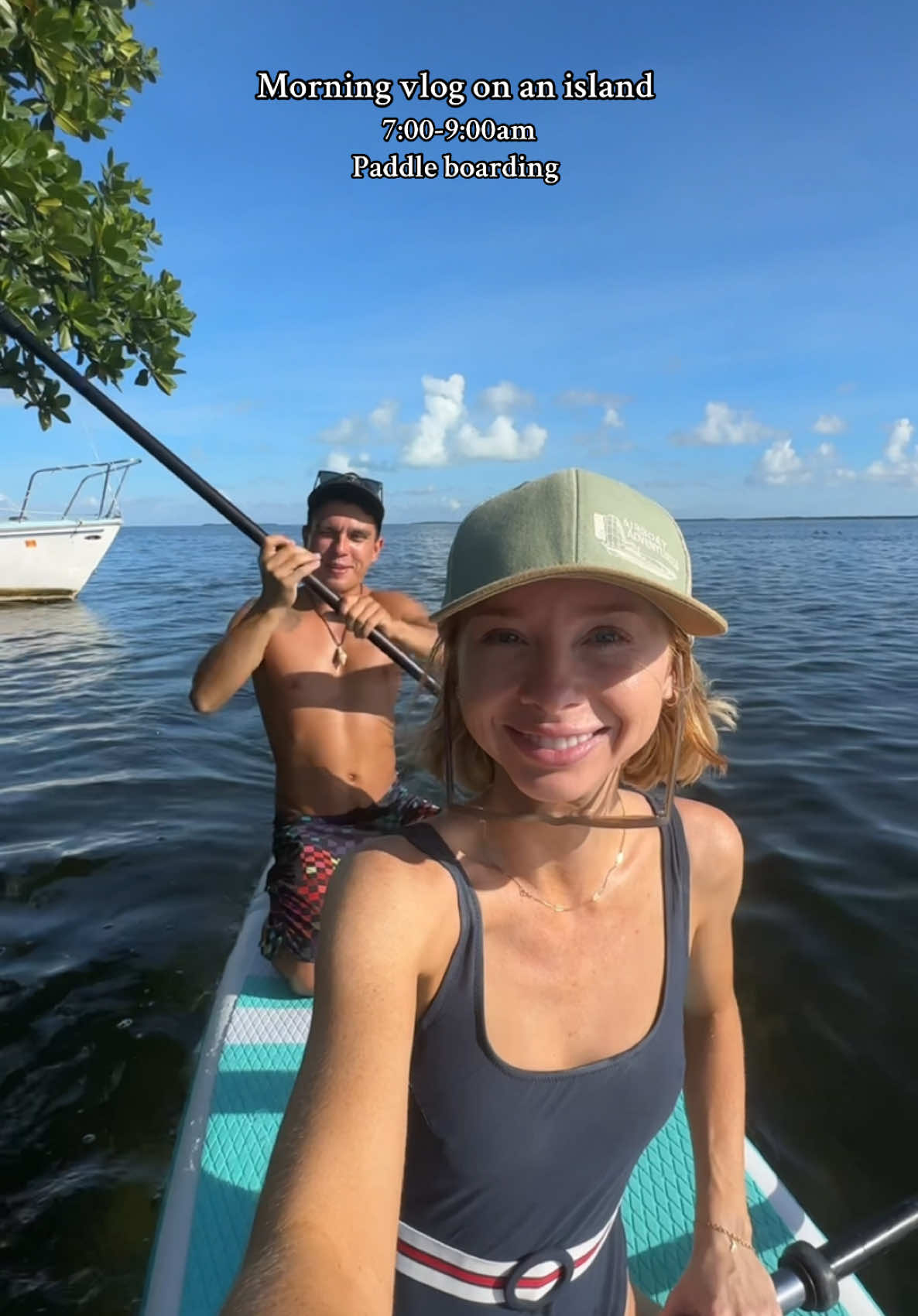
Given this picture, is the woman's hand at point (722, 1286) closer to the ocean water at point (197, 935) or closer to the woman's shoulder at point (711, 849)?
the woman's shoulder at point (711, 849)

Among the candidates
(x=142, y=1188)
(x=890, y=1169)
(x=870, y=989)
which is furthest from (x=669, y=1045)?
(x=870, y=989)

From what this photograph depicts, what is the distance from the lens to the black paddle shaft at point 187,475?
347cm

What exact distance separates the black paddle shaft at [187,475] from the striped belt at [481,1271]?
217 cm

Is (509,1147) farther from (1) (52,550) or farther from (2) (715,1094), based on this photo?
(1) (52,550)

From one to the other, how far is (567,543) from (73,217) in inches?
95.8

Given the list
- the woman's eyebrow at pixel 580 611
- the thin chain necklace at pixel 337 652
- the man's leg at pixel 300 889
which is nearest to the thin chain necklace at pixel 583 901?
the woman's eyebrow at pixel 580 611

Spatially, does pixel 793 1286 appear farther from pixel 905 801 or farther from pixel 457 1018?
pixel 905 801

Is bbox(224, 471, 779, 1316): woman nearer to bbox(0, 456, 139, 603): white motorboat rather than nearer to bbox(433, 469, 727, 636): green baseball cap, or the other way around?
bbox(433, 469, 727, 636): green baseball cap

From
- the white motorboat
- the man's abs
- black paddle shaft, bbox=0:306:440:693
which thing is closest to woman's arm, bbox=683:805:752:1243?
black paddle shaft, bbox=0:306:440:693

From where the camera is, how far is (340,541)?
4531 millimetres

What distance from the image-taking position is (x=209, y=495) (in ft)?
13.7

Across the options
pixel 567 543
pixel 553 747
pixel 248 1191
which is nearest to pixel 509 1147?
pixel 553 747

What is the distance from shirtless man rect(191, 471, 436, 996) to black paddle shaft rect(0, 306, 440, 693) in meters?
0.13

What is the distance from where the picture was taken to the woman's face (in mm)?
1381
